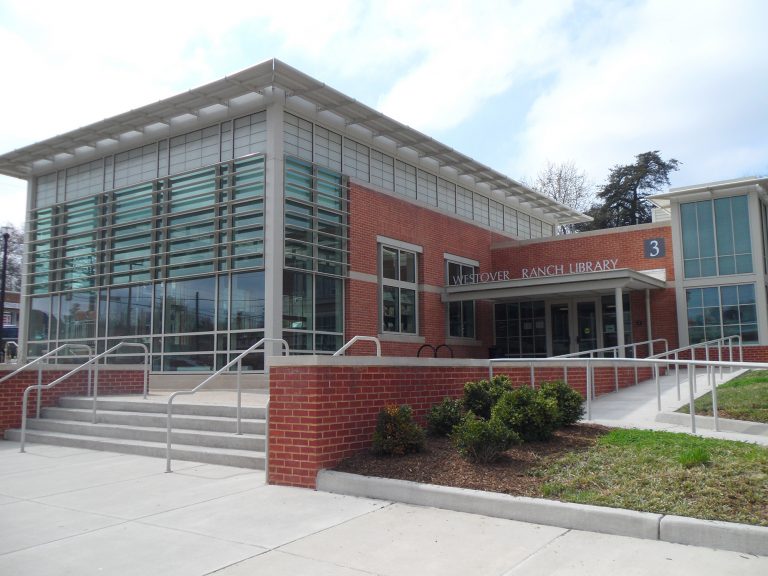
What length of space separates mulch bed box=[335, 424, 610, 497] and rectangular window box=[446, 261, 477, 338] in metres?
13.8

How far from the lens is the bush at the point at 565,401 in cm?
889

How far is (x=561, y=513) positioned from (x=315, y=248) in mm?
12048

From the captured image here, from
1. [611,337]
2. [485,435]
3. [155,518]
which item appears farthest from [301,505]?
[611,337]

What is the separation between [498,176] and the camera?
Result: 23.5 meters

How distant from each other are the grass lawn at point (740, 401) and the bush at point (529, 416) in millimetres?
3320

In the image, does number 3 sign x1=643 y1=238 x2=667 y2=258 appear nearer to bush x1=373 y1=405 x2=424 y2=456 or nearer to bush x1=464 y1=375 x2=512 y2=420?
bush x1=464 y1=375 x2=512 y2=420

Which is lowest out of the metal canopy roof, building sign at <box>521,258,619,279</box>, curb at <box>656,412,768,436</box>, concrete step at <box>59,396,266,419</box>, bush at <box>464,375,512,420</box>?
curb at <box>656,412,768,436</box>

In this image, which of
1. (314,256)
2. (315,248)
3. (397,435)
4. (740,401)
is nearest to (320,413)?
(397,435)

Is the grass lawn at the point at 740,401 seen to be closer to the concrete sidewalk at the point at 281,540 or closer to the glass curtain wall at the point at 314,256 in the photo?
the concrete sidewalk at the point at 281,540

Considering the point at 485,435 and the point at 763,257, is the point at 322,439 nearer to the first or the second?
the point at 485,435

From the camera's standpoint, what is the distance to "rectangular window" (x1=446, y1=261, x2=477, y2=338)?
73.1ft

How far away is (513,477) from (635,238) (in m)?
17.5

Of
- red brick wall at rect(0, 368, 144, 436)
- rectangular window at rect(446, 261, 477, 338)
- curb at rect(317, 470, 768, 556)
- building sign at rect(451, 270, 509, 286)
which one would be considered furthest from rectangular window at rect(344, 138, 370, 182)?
curb at rect(317, 470, 768, 556)

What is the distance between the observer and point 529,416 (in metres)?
8.01
